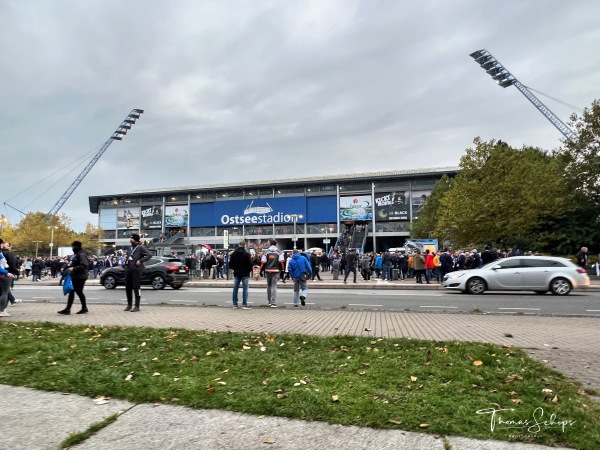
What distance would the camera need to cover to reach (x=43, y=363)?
5.33m

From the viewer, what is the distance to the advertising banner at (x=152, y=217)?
333ft

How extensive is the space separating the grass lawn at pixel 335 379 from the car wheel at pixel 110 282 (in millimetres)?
14672

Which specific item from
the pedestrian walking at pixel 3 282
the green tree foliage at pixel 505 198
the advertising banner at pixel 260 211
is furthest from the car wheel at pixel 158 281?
the advertising banner at pixel 260 211

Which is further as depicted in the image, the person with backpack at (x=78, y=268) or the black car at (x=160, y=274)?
the black car at (x=160, y=274)

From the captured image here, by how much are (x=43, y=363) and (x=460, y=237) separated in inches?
1450

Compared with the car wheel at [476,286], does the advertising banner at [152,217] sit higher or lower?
higher

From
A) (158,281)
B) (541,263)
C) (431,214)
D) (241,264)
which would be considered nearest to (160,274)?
(158,281)

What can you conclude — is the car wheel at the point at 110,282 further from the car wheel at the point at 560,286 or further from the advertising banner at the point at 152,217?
the advertising banner at the point at 152,217

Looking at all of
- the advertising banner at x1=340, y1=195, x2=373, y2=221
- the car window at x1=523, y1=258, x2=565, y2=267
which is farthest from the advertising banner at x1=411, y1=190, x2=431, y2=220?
the car window at x1=523, y1=258, x2=565, y2=267

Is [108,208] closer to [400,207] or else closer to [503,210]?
[400,207]

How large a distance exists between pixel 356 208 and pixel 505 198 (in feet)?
172

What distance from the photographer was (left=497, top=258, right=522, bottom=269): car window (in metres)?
16.7
